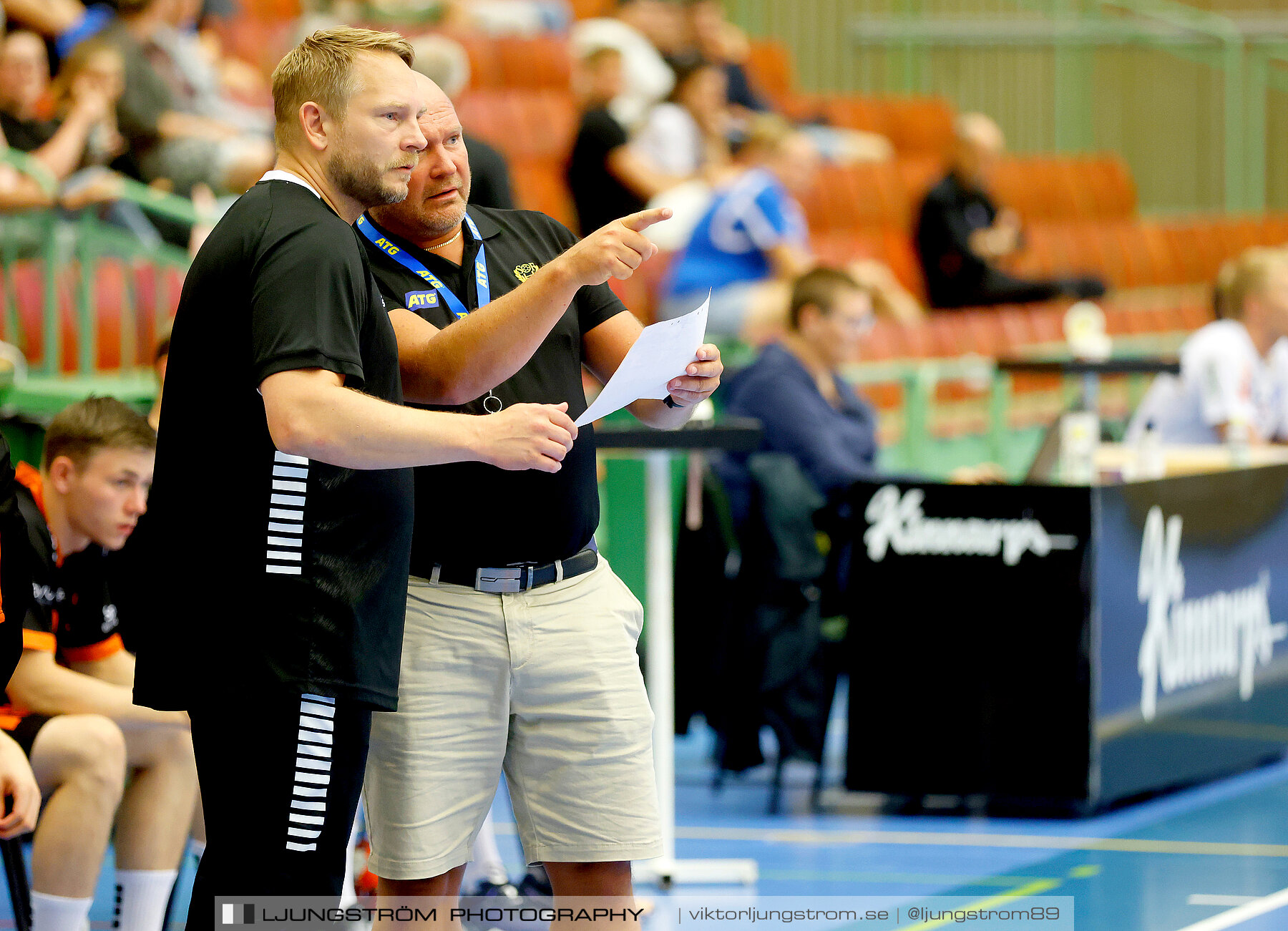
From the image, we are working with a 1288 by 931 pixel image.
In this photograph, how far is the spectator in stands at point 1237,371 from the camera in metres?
6.20

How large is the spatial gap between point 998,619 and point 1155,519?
0.58 m

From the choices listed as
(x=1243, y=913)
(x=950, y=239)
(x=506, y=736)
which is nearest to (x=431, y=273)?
(x=506, y=736)

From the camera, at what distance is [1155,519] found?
509 centimetres

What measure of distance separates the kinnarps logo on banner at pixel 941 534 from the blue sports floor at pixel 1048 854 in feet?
2.67

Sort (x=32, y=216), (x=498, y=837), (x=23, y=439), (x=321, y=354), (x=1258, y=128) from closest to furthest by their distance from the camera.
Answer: (x=321, y=354) < (x=23, y=439) < (x=498, y=837) < (x=32, y=216) < (x=1258, y=128)

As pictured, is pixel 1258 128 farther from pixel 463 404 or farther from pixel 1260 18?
pixel 463 404

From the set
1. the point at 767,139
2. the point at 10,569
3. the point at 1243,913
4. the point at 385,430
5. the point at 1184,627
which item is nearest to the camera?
the point at 385,430

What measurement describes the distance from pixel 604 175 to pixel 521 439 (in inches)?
267

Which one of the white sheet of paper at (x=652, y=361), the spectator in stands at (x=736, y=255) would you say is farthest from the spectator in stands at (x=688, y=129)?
the white sheet of paper at (x=652, y=361)

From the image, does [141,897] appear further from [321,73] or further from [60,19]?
[60,19]

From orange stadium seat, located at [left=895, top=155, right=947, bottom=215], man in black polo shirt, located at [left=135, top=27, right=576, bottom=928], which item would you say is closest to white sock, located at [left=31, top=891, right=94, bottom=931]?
man in black polo shirt, located at [left=135, top=27, right=576, bottom=928]

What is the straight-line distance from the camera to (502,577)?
8.80 feet

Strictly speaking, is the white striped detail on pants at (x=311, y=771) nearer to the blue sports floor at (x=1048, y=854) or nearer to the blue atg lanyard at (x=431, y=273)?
the blue atg lanyard at (x=431, y=273)

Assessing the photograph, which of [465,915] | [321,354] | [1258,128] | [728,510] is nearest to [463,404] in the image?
[321,354]
